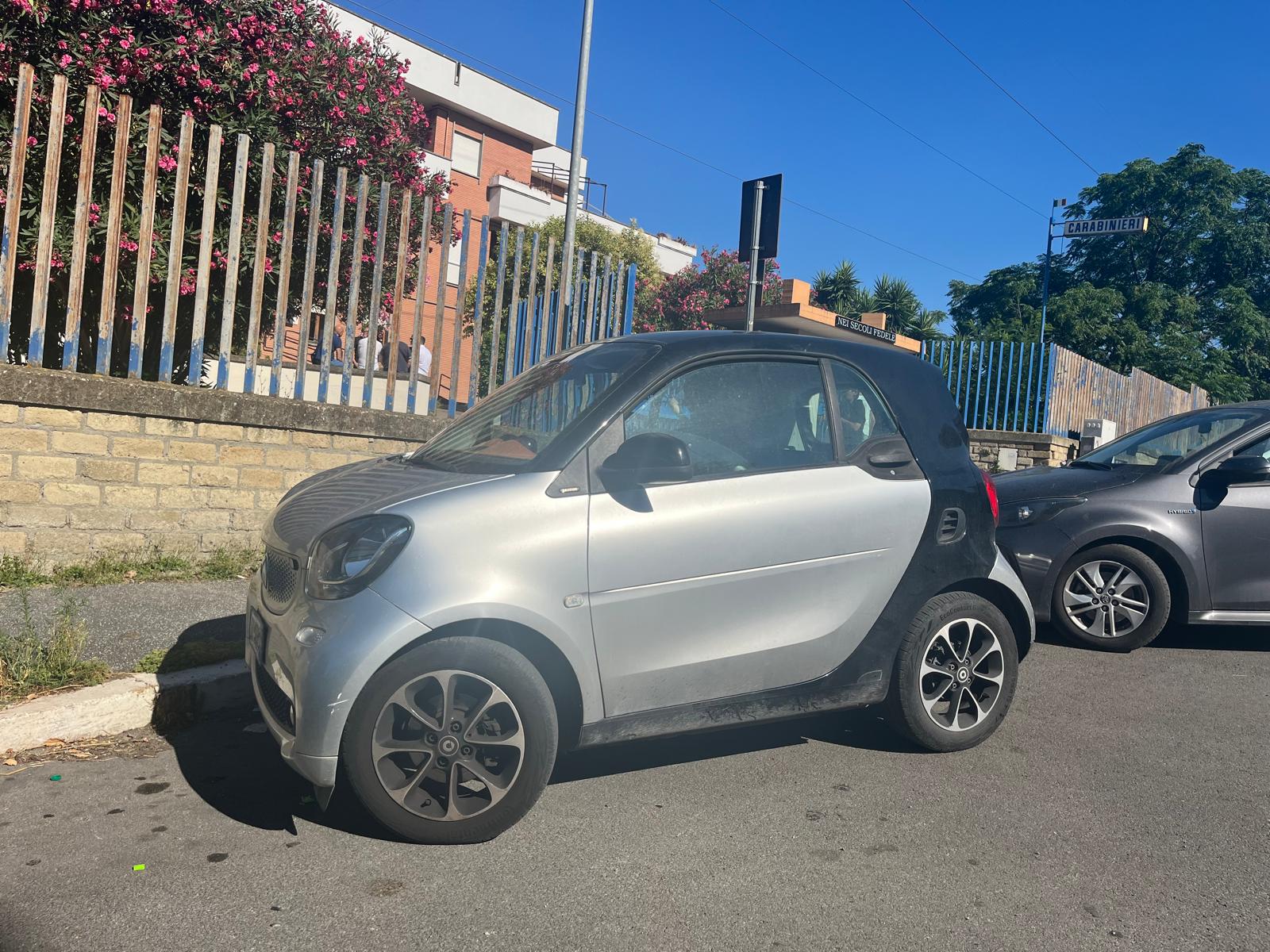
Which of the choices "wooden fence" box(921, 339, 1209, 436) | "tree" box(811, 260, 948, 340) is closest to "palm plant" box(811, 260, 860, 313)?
"tree" box(811, 260, 948, 340)

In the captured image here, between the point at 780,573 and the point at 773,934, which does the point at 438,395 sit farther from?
the point at 773,934

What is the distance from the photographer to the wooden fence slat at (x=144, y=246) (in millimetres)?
6262

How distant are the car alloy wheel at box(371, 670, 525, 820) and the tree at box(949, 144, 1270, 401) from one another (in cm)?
3999

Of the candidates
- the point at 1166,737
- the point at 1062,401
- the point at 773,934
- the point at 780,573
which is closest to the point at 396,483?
the point at 780,573

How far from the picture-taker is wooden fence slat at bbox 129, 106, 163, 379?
6.26 meters

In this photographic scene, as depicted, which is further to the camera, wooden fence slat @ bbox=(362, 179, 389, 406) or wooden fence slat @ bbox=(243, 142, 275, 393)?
wooden fence slat @ bbox=(362, 179, 389, 406)

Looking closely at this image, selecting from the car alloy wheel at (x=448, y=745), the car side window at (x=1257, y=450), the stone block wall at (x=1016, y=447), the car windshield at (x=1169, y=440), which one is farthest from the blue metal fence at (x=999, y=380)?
the car alloy wheel at (x=448, y=745)

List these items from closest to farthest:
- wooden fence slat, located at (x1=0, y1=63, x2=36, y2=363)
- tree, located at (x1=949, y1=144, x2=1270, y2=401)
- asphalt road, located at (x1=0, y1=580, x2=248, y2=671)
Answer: asphalt road, located at (x1=0, y1=580, x2=248, y2=671)
wooden fence slat, located at (x1=0, y1=63, x2=36, y2=363)
tree, located at (x1=949, y1=144, x2=1270, y2=401)

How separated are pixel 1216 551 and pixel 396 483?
5091mm

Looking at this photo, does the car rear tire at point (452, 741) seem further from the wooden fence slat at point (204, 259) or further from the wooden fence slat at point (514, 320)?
the wooden fence slat at point (514, 320)

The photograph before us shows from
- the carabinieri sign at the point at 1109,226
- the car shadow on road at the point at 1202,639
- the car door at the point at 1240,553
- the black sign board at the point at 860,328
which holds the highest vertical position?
the carabinieri sign at the point at 1109,226

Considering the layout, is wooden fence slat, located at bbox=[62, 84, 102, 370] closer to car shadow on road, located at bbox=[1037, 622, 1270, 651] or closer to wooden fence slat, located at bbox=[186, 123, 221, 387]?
wooden fence slat, located at bbox=[186, 123, 221, 387]

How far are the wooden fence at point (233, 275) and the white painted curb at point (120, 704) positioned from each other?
2590 mm

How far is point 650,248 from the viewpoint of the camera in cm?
3838
